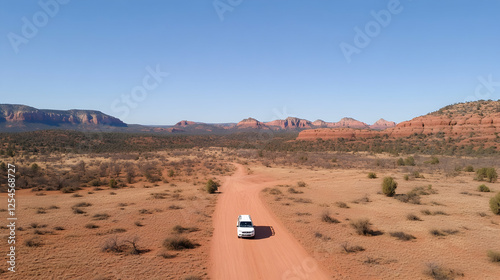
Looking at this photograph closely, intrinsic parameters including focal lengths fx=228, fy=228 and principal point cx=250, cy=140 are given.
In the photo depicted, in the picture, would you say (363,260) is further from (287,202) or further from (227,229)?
(287,202)

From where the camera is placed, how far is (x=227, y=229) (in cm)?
1644

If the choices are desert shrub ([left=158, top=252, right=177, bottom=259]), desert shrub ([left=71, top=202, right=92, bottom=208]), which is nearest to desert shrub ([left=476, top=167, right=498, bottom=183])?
desert shrub ([left=158, top=252, right=177, bottom=259])

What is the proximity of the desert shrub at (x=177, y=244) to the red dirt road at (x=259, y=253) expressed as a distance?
148cm

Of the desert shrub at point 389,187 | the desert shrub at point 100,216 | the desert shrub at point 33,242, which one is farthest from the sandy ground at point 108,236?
the desert shrub at point 389,187

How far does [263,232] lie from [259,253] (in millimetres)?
3043

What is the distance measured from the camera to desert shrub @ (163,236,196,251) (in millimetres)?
13203

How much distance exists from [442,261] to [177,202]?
20517 mm

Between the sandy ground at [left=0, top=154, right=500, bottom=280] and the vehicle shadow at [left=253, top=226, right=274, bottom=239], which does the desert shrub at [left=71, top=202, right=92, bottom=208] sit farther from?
the vehicle shadow at [left=253, top=226, right=274, bottom=239]

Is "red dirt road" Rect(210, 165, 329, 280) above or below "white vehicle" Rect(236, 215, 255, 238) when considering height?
below

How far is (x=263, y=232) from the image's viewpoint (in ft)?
52.4

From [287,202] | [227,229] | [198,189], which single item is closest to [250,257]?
[227,229]

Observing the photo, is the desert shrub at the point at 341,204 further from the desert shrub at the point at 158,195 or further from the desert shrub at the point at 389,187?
the desert shrub at the point at 158,195

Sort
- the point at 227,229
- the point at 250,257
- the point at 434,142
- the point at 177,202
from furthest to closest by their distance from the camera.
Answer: the point at 434,142 → the point at 177,202 → the point at 227,229 → the point at 250,257

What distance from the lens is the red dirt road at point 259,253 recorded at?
11.0 m
